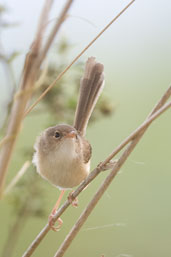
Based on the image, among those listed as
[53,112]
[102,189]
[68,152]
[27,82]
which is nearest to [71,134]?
[68,152]

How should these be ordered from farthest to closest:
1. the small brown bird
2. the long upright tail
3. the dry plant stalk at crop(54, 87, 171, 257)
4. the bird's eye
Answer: the bird's eye → the small brown bird → the long upright tail → the dry plant stalk at crop(54, 87, 171, 257)

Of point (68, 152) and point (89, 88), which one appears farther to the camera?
point (68, 152)

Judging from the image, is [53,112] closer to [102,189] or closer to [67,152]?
[67,152]

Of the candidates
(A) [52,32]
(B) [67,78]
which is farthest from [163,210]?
(A) [52,32]

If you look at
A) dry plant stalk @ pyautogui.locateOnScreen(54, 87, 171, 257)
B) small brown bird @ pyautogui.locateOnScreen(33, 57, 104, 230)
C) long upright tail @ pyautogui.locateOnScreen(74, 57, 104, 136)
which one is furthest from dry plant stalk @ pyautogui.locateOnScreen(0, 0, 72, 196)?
small brown bird @ pyautogui.locateOnScreen(33, 57, 104, 230)

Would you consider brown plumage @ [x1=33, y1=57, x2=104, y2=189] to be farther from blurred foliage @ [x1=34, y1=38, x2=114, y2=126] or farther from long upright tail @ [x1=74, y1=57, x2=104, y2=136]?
A: blurred foliage @ [x1=34, y1=38, x2=114, y2=126]

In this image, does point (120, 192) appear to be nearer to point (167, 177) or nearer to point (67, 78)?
point (167, 177)

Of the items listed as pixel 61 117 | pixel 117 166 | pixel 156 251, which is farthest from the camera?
pixel 156 251
